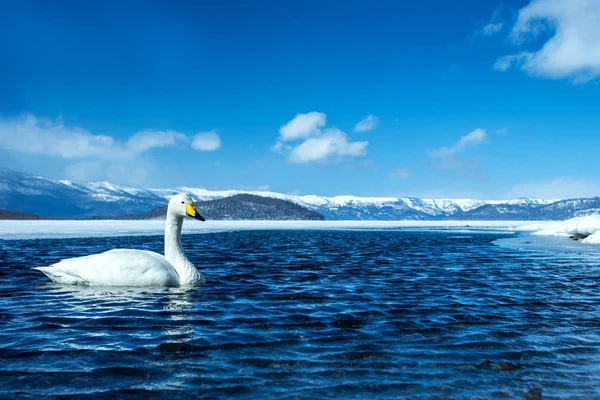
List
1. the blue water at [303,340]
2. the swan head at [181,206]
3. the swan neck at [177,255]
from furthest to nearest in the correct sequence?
the swan head at [181,206] → the swan neck at [177,255] → the blue water at [303,340]

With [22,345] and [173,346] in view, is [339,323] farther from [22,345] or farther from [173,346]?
[22,345]

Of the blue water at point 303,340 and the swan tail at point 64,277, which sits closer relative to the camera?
the blue water at point 303,340

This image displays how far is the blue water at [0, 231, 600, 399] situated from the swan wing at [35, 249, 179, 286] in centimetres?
38

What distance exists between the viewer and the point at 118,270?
1151 centimetres

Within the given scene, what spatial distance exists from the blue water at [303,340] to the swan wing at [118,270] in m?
0.38

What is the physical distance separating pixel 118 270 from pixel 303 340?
6018mm

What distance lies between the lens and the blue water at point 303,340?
5.27 metres

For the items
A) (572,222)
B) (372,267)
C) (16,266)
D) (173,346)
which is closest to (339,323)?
(173,346)

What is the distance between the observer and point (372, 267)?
57.5 ft

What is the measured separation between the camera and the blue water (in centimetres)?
527

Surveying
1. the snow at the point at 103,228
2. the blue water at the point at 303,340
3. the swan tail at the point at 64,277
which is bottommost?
the blue water at the point at 303,340

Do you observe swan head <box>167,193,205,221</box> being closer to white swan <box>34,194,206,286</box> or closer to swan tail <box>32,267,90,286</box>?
white swan <box>34,194,206,286</box>

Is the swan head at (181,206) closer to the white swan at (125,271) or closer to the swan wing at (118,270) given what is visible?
the white swan at (125,271)

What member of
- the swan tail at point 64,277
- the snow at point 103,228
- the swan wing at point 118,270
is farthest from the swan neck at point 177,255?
the snow at point 103,228
